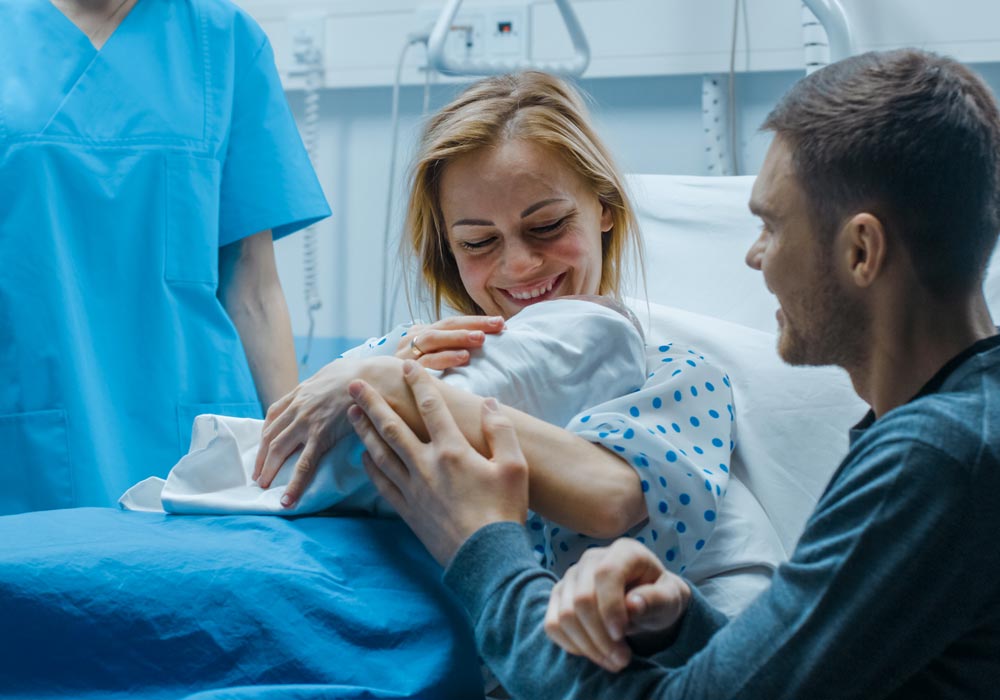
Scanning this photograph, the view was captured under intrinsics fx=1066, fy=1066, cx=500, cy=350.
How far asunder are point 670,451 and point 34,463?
3.50ft

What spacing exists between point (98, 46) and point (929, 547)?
1589mm

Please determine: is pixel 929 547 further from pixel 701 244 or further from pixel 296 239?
pixel 296 239

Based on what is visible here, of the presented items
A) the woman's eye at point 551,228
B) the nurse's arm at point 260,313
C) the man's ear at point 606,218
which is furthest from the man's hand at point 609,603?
the nurse's arm at point 260,313

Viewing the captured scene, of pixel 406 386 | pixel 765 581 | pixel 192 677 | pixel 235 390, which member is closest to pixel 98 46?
pixel 235 390

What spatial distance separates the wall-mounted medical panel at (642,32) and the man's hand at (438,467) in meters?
1.41

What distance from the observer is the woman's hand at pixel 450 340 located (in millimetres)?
1158

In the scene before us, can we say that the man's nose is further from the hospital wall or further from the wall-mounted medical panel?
the wall-mounted medical panel

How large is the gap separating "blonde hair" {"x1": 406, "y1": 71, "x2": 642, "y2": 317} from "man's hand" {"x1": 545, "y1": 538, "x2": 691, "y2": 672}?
2.32 ft

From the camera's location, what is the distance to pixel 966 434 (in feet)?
2.29

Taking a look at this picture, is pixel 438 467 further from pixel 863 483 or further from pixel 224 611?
pixel 863 483

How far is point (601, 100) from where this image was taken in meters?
2.44

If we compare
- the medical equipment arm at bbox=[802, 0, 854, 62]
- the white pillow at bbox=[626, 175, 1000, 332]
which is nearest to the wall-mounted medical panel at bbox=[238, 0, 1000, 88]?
the medical equipment arm at bbox=[802, 0, 854, 62]

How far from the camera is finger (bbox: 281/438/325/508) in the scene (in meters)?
1.12

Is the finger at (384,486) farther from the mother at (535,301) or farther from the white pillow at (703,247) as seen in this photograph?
the white pillow at (703,247)
